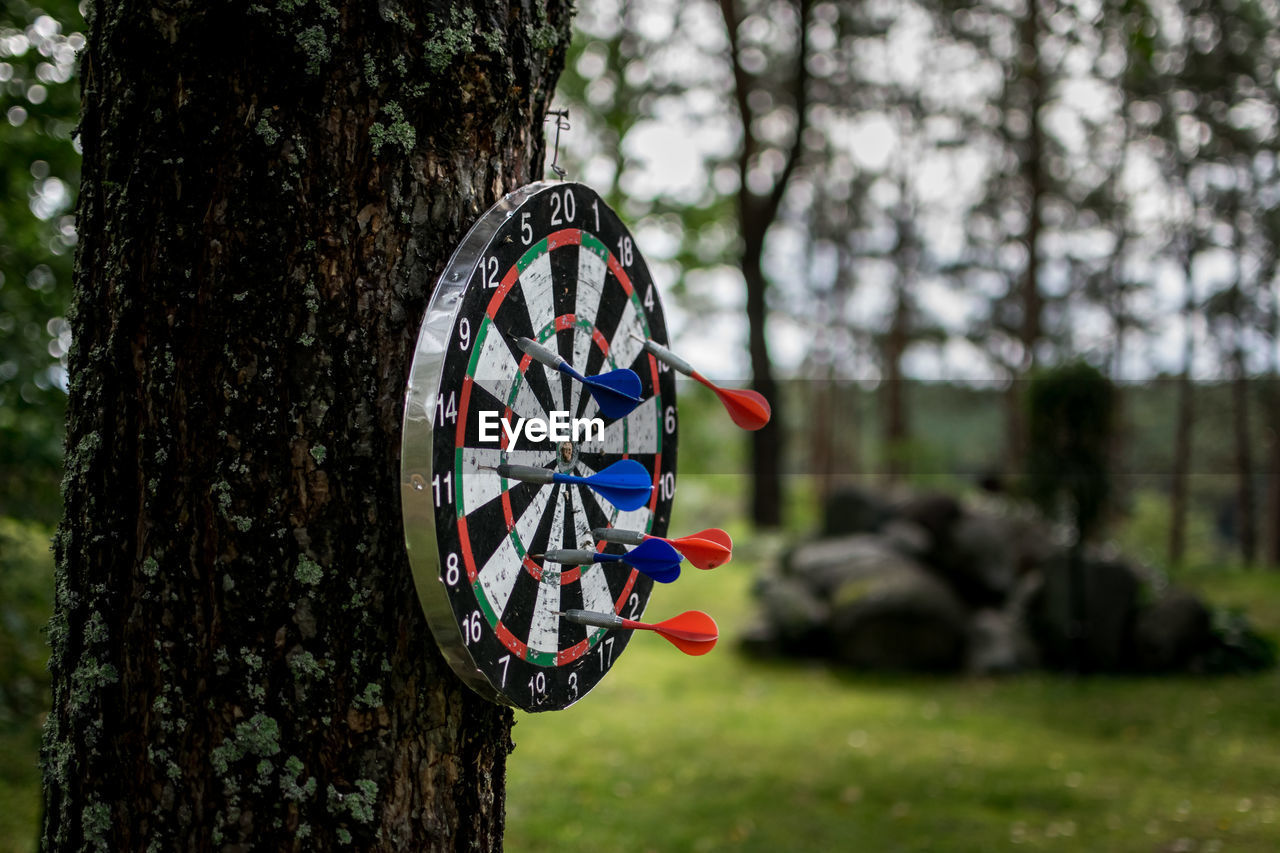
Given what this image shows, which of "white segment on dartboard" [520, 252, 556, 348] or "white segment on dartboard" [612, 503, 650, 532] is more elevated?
"white segment on dartboard" [520, 252, 556, 348]

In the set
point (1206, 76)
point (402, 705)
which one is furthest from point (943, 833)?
point (1206, 76)

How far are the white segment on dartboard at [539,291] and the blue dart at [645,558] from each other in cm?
32

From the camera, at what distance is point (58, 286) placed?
3.71 m

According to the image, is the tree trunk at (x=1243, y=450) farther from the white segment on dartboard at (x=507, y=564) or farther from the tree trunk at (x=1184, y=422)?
the white segment on dartboard at (x=507, y=564)

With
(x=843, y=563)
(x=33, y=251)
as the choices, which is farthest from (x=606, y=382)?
(x=843, y=563)

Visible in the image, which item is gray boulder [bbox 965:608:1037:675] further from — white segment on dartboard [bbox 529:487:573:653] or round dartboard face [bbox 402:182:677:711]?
white segment on dartboard [bbox 529:487:573:653]

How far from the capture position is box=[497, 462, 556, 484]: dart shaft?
1.34m

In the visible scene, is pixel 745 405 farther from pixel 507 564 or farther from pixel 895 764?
pixel 895 764

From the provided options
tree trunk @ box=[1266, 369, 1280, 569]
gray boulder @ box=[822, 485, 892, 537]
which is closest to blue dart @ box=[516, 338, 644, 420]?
gray boulder @ box=[822, 485, 892, 537]

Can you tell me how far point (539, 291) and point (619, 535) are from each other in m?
0.39

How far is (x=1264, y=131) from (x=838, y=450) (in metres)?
12.8

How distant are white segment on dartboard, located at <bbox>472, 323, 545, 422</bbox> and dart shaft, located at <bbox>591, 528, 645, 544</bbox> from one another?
23 cm

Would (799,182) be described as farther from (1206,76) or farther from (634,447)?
(634,447)

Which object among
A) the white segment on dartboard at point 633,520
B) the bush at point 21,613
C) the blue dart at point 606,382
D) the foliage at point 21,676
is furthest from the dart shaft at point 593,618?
the foliage at point 21,676
